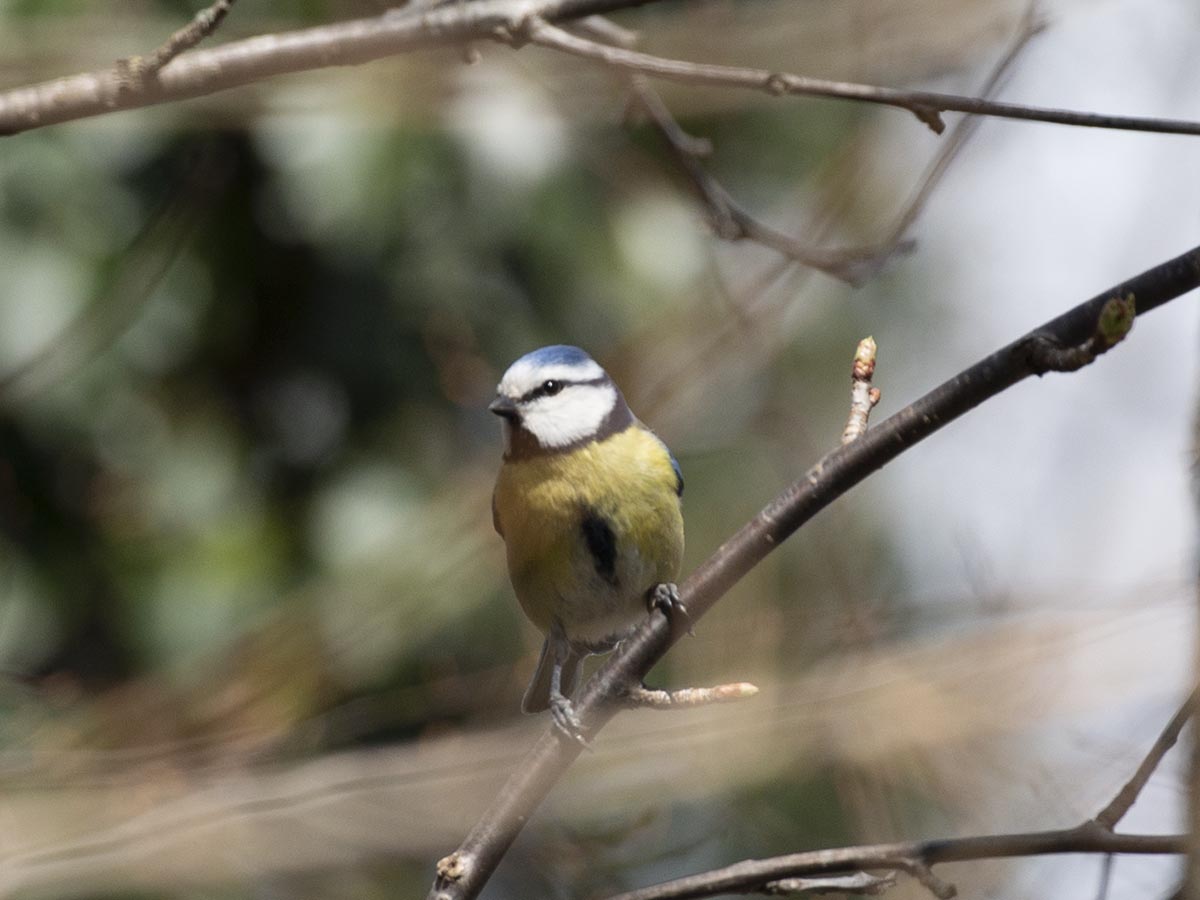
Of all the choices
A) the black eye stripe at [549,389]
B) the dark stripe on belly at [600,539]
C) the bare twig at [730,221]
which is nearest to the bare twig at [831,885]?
the bare twig at [730,221]

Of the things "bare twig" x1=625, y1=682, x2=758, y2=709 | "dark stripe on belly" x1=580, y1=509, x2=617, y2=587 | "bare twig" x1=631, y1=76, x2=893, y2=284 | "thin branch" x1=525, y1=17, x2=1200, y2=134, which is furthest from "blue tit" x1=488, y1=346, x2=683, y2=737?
"thin branch" x1=525, y1=17, x2=1200, y2=134

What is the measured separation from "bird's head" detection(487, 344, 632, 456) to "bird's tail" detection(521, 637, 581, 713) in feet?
1.63

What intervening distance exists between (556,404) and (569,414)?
0.05m

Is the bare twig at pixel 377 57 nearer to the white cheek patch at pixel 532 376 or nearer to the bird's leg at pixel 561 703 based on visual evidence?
the bird's leg at pixel 561 703

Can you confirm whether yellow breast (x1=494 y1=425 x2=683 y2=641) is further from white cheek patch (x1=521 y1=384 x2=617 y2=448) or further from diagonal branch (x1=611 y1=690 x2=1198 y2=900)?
diagonal branch (x1=611 y1=690 x2=1198 y2=900)

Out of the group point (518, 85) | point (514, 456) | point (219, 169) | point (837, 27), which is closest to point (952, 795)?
point (514, 456)

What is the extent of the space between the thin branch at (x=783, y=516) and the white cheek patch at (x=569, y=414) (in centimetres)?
103

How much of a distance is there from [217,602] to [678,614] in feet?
7.02

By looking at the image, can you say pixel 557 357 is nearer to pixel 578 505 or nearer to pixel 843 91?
pixel 578 505

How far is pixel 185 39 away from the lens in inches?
73.4

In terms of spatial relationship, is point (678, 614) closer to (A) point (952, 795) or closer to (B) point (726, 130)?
(A) point (952, 795)

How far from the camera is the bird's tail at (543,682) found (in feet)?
10.1

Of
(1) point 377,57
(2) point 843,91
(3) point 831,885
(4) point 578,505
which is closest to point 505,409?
(4) point 578,505

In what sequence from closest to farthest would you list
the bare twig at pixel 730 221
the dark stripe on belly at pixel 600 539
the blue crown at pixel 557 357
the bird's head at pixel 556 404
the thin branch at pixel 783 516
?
the thin branch at pixel 783 516 < the bare twig at pixel 730 221 < the dark stripe on belly at pixel 600 539 < the bird's head at pixel 556 404 < the blue crown at pixel 557 357
